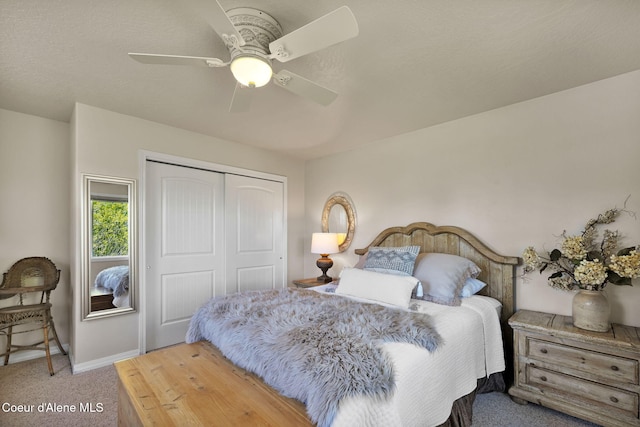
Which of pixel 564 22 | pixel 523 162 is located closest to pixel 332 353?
pixel 564 22

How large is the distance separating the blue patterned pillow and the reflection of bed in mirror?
7.58 ft

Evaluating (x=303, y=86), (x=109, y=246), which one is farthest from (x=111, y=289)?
(x=303, y=86)

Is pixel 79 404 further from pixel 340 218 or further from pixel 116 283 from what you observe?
pixel 340 218

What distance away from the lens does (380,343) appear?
1.46 m

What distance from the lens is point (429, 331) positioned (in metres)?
1.62

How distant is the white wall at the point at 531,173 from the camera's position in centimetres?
213

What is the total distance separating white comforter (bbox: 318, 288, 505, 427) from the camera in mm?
1172

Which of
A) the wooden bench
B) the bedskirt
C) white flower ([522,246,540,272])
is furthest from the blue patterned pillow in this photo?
the wooden bench

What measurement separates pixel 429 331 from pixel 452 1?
1688 mm

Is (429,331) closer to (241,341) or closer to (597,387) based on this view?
(241,341)

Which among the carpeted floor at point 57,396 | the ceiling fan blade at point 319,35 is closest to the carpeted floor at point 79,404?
the carpeted floor at point 57,396

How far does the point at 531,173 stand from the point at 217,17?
8.44 feet

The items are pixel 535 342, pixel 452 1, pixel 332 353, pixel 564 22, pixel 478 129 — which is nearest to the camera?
pixel 332 353

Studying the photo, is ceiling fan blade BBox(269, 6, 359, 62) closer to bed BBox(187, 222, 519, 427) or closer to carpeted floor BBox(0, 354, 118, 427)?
bed BBox(187, 222, 519, 427)
